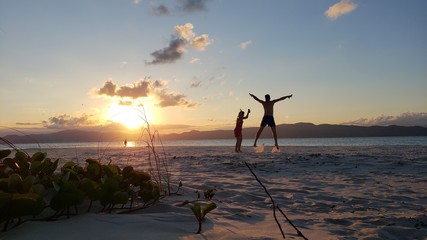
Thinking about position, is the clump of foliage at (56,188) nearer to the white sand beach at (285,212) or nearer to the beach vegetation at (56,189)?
the beach vegetation at (56,189)

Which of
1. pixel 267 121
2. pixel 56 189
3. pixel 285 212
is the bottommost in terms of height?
pixel 285 212

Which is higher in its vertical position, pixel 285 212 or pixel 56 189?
pixel 56 189

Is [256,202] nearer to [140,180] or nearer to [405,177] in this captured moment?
[140,180]

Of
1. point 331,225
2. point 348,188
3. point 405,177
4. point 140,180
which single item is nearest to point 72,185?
point 140,180

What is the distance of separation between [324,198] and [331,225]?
1305mm

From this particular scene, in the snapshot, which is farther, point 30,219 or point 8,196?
point 30,219

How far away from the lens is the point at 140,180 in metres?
3.09

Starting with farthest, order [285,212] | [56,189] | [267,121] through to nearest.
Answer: [267,121]
[285,212]
[56,189]

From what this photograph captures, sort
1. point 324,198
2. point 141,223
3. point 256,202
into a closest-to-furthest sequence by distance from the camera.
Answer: point 141,223 < point 256,202 < point 324,198

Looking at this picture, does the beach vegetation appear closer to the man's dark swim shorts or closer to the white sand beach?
Result: the white sand beach

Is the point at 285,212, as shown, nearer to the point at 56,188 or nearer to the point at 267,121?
the point at 56,188

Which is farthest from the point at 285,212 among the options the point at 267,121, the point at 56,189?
the point at 267,121

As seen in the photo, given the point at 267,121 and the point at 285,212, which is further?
the point at 267,121

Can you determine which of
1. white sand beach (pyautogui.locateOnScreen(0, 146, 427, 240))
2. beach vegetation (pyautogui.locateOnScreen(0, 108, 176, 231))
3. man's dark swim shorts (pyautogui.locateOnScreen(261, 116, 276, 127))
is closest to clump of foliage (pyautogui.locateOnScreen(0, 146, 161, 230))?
beach vegetation (pyautogui.locateOnScreen(0, 108, 176, 231))
